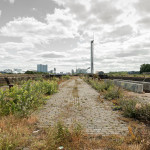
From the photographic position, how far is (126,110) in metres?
5.25

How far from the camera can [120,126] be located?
13.3 ft

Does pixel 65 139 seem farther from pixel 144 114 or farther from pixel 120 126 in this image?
pixel 144 114

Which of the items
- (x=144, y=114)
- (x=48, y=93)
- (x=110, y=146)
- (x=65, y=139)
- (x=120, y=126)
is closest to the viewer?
(x=110, y=146)

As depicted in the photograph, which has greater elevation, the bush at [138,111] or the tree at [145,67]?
the tree at [145,67]

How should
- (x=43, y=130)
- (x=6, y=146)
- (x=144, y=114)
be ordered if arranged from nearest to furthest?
1. (x=6, y=146)
2. (x=43, y=130)
3. (x=144, y=114)

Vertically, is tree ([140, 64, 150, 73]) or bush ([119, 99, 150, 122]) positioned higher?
tree ([140, 64, 150, 73])

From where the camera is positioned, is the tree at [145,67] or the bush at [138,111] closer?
the bush at [138,111]

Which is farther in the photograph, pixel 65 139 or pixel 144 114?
pixel 144 114

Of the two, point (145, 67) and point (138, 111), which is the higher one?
point (145, 67)

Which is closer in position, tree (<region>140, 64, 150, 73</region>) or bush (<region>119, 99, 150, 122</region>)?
bush (<region>119, 99, 150, 122</region>)

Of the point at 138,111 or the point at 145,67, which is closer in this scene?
the point at 138,111

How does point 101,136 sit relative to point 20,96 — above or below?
below

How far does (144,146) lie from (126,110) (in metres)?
2.75

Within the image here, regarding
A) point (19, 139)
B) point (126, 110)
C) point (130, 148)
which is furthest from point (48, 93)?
point (130, 148)
